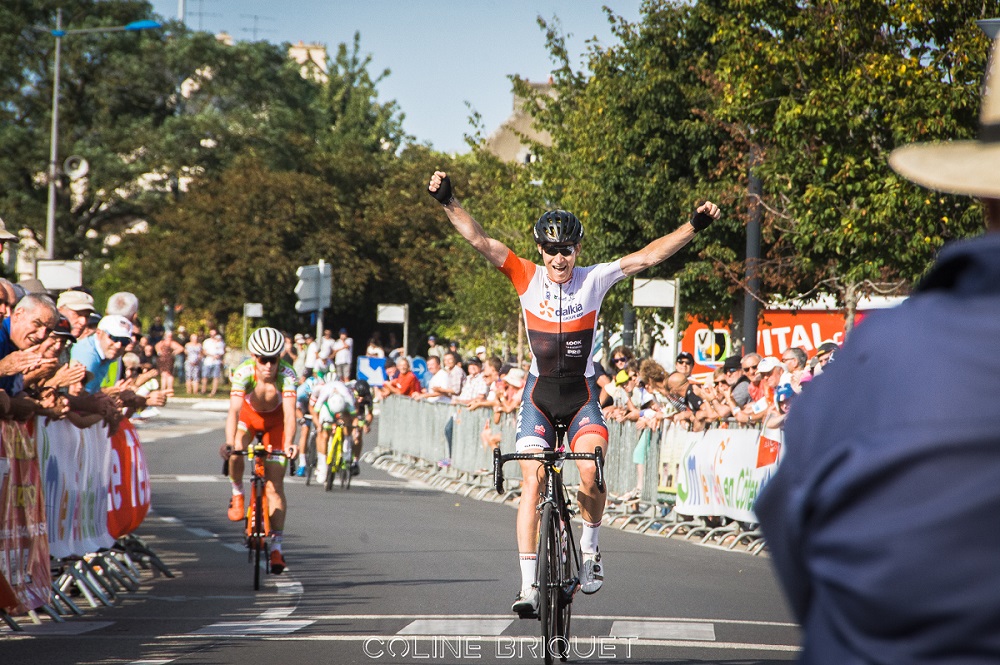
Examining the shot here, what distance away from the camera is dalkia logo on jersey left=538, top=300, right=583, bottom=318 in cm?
868

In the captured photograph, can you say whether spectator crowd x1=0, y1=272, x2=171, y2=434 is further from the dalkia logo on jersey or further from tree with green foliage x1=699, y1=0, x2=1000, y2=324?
tree with green foliage x1=699, y1=0, x2=1000, y2=324

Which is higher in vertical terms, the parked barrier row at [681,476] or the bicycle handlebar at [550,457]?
the bicycle handlebar at [550,457]

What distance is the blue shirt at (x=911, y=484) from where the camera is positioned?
160 cm

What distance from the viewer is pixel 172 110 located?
221 feet

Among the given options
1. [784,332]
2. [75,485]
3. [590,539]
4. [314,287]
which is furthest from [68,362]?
[784,332]

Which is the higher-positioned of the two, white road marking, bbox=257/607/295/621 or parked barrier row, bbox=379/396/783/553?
parked barrier row, bbox=379/396/783/553

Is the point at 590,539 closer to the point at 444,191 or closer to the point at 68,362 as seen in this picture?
the point at 444,191

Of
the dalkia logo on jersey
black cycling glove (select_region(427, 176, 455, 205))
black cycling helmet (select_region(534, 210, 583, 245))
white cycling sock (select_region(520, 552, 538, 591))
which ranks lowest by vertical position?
white cycling sock (select_region(520, 552, 538, 591))

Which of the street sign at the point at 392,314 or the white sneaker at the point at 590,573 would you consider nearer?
the white sneaker at the point at 590,573

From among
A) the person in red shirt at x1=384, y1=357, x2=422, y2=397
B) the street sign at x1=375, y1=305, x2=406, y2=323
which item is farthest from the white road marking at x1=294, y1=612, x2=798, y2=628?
the street sign at x1=375, y1=305, x2=406, y2=323

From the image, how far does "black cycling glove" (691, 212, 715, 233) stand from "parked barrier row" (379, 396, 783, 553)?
5923mm

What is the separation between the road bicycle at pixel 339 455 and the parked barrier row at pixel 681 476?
165 centimetres

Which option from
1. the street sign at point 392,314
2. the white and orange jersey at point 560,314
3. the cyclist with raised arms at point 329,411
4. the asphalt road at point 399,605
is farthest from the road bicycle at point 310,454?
the street sign at point 392,314

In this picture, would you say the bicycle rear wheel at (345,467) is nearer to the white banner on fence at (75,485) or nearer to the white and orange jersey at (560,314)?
the white banner on fence at (75,485)
